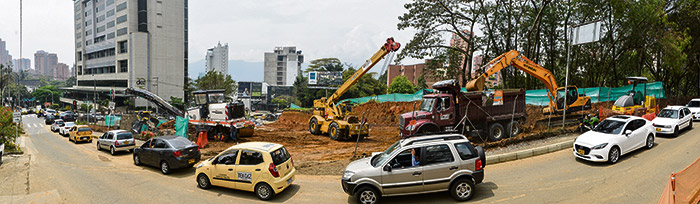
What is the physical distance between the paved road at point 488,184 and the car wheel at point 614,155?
237 millimetres

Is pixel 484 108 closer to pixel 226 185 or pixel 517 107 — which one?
pixel 517 107

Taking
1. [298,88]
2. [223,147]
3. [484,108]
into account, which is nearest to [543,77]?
[484,108]

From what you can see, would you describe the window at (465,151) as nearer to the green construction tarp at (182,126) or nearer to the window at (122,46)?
the green construction tarp at (182,126)

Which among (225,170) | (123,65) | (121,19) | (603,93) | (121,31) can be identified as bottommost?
(225,170)

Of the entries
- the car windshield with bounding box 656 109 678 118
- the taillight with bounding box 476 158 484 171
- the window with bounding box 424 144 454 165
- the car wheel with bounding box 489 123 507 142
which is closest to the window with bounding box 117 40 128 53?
the car wheel with bounding box 489 123 507 142

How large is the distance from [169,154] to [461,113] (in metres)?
12.2

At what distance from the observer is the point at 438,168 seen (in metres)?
7.69

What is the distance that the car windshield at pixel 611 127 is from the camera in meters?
11.2

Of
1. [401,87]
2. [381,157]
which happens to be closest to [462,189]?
[381,157]

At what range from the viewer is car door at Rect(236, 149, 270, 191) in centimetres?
880

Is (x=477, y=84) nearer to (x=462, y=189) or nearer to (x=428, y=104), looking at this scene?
(x=428, y=104)

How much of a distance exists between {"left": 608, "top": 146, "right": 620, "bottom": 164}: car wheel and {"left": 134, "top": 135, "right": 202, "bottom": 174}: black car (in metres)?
14.6

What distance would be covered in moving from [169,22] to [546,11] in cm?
6992

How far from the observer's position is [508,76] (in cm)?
3338
